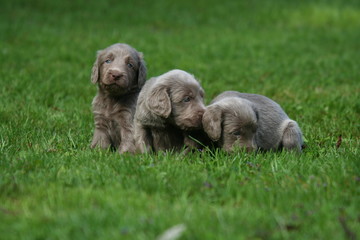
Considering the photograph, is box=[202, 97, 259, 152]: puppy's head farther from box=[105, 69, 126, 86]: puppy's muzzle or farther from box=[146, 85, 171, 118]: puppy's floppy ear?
box=[105, 69, 126, 86]: puppy's muzzle

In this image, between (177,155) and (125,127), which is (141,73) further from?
(177,155)

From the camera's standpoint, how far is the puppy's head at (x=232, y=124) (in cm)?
593

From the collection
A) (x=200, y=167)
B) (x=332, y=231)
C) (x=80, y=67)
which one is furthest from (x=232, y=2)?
(x=332, y=231)

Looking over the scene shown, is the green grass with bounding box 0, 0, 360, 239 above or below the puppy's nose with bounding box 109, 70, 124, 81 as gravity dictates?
below

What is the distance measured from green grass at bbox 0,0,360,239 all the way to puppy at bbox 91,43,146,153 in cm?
34

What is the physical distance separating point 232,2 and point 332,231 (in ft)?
64.6

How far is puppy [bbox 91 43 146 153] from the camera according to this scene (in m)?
6.62

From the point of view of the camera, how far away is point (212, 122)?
5887 millimetres

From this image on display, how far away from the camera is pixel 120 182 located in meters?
4.80

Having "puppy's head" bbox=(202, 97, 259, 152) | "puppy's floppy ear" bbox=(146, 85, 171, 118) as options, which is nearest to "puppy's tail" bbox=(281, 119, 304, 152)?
"puppy's head" bbox=(202, 97, 259, 152)

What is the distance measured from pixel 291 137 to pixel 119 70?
211 centimetres

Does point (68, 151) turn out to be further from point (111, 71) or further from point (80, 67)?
point (80, 67)

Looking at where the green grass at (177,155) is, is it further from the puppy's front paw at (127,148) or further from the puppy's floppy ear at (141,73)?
the puppy's floppy ear at (141,73)

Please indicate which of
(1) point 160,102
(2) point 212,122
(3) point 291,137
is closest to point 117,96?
(1) point 160,102
